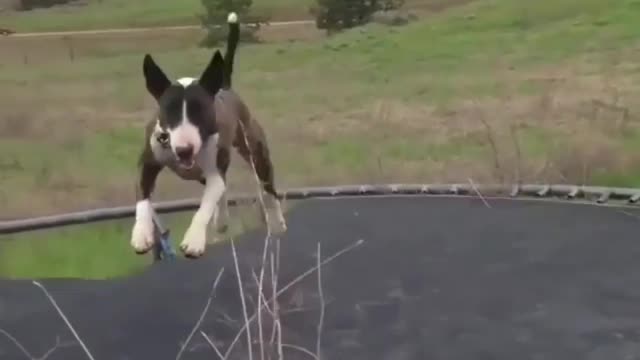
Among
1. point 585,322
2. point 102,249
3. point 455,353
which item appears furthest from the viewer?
point 102,249

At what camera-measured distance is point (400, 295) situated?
398 cm

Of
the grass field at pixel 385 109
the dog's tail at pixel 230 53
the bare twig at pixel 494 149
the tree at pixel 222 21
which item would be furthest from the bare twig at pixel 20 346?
the tree at pixel 222 21

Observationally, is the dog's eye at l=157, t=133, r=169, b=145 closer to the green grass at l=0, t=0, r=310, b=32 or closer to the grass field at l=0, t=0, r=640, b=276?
the grass field at l=0, t=0, r=640, b=276

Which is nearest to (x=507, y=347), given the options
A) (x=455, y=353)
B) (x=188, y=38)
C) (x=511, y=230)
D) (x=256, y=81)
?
(x=455, y=353)

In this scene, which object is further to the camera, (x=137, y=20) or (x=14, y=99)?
(x=137, y=20)

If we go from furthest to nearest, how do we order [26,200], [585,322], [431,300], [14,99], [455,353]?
[14,99], [26,200], [431,300], [585,322], [455,353]

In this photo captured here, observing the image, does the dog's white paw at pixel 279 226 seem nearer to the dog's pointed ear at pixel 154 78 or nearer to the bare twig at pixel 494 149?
the dog's pointed ear at pixel 154 78

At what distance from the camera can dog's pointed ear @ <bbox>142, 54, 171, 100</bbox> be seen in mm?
3758

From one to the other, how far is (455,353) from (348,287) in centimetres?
79

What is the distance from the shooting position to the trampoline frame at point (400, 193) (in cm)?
542

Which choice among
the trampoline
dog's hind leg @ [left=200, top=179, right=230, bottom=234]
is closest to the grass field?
dog's hind leg @ [left=200, top=179, right=230, bottom=234]

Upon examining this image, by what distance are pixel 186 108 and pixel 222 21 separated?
11489mm

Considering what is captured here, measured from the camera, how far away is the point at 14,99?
1001 cm

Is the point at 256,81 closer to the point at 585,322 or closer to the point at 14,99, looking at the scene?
the point at 14,99
